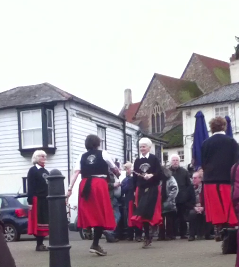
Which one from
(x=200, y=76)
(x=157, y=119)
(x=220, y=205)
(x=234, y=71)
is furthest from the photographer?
(x=200, y=76)

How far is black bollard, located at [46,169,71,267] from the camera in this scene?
656cm

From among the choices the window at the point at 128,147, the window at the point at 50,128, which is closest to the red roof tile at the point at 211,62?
the window at the point at 128,147

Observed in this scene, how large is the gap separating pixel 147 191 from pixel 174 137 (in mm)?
54420

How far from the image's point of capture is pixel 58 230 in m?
6.64

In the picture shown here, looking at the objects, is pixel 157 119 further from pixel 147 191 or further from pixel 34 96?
pixel 147 191

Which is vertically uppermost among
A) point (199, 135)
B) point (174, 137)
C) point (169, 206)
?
point (174, 137)

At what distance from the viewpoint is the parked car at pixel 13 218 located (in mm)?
19288

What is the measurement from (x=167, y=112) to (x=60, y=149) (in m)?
39.6


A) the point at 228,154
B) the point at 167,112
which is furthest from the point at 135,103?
the point at 228,154

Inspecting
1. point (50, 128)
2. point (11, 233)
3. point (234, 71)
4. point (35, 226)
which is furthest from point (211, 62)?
point (35, 226)

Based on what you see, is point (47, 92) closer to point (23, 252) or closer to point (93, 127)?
point (93, 127)

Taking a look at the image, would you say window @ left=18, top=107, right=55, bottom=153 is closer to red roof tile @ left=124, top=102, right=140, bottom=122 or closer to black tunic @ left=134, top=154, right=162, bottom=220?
black tunic @ left=134, top=154, right=162, bottom=220

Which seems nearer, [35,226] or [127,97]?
[35,226]

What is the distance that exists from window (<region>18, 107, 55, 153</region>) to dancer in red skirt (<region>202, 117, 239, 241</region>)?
2470 centimetres
